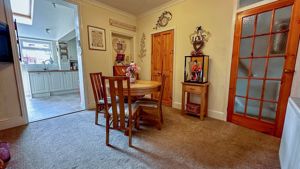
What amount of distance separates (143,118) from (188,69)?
1452 mm

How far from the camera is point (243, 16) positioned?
6.93ft

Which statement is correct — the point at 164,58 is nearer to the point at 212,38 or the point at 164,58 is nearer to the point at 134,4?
the point at 212,38

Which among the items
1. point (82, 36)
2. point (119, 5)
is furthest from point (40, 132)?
point (119, 5)

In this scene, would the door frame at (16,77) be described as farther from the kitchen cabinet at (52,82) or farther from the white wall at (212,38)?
the white wall at (212,38)

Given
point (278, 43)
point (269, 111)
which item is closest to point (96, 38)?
point (278, 43)

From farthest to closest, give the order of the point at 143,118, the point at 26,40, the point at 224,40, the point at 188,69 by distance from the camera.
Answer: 1. the point at 26,40
2. the point at 188,69
3. the point at 143,118
4. the point at 224,40

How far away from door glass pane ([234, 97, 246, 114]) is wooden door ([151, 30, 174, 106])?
1489 mm

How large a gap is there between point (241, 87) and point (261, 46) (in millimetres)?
724

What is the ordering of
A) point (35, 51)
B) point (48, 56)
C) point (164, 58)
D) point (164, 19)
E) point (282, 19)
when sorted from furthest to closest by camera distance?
point (48, 56), point (35, 51), point (164, 58), point (164, 19), point (282, 19)

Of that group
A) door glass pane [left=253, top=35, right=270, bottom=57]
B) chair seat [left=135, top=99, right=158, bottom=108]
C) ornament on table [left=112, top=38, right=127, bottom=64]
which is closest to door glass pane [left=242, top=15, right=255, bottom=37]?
door glass pane [left=253, top=35, right=270, bottom=57]

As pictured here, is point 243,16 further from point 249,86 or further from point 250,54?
Answer: point 249,86

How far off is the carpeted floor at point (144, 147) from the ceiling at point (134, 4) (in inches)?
113

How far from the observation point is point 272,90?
1.95 meters

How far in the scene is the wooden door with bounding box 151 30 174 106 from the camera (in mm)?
3275
